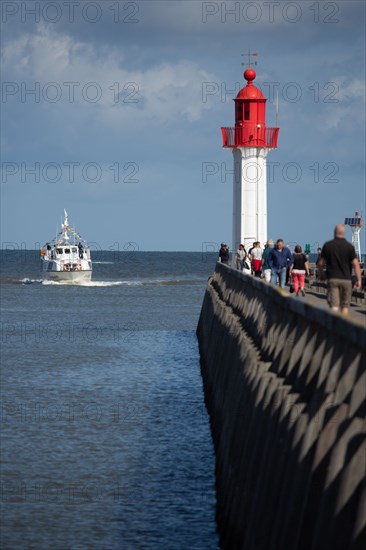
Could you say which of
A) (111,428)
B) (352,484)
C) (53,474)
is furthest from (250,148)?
(352,484)

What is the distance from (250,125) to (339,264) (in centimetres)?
3034

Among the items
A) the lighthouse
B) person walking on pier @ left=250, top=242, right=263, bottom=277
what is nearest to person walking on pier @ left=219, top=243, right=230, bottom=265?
the lighthouse

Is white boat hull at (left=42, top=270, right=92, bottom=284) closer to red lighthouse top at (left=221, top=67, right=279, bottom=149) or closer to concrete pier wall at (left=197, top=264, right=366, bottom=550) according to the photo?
red lighthouse top at (left=221, top=67, right=279, bottom=149)

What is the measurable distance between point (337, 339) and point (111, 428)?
13.6 metres

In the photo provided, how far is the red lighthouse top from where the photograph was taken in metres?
45.4

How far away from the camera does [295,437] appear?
9.48 metres

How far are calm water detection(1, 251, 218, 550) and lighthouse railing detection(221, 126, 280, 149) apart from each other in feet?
28.2

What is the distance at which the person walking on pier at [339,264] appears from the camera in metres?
15.9

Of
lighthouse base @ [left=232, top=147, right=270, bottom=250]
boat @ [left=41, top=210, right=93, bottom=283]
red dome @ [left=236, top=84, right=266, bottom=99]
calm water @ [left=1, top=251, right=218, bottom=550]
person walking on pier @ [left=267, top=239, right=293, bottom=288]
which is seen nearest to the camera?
calm water @ [left=1, top=251, right=218, bottom=550]

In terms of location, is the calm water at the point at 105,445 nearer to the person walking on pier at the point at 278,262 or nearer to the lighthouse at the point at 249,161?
the person walking on pier at the point at 278,262

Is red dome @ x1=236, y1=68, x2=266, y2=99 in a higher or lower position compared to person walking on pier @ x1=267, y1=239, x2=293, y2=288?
higher

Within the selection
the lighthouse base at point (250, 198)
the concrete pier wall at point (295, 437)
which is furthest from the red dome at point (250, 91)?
the concrete pier wall at point (295, 437)

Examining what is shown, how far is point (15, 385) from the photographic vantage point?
2927 cm

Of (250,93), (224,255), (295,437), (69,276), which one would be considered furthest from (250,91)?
(69,276)
